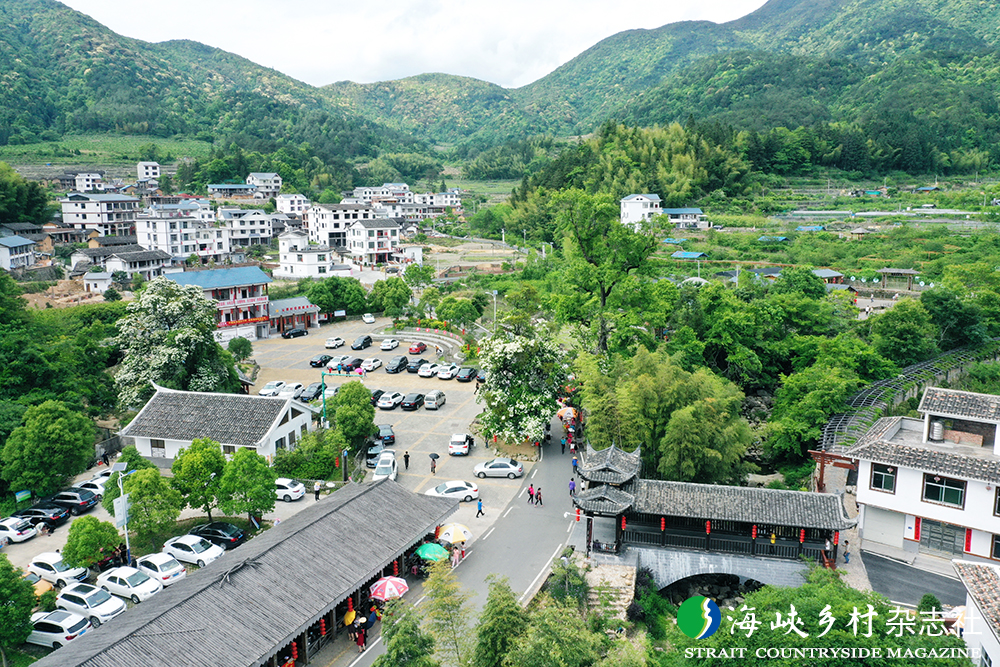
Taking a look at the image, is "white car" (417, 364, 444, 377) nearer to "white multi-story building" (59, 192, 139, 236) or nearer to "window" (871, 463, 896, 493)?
"window" (871, 463, 896, 493)

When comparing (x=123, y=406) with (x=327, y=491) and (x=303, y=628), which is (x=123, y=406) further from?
(x=303, y=628)

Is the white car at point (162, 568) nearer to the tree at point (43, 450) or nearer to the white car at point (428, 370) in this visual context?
the tree at point (43, 450)

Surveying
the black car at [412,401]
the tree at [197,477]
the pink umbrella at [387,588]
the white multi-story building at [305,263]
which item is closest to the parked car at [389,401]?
the black car at [412,401]

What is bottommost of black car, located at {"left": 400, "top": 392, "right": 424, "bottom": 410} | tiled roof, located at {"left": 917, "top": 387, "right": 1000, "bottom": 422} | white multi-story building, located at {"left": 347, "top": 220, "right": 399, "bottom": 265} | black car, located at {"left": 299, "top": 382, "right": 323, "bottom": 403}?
black car, located at {"left": 400, "top": 392, "right": 424, "bottom": 410}

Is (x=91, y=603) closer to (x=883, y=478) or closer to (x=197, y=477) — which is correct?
(x=197, y=477)

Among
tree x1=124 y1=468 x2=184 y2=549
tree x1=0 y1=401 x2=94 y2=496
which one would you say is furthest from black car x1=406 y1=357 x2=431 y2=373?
tree x1=124 y1=468 x2=184 y2=549

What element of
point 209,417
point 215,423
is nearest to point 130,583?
point 215,423

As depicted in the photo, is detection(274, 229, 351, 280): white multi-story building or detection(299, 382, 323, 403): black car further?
detection(274, 229, 351, 280): white multi-story building
